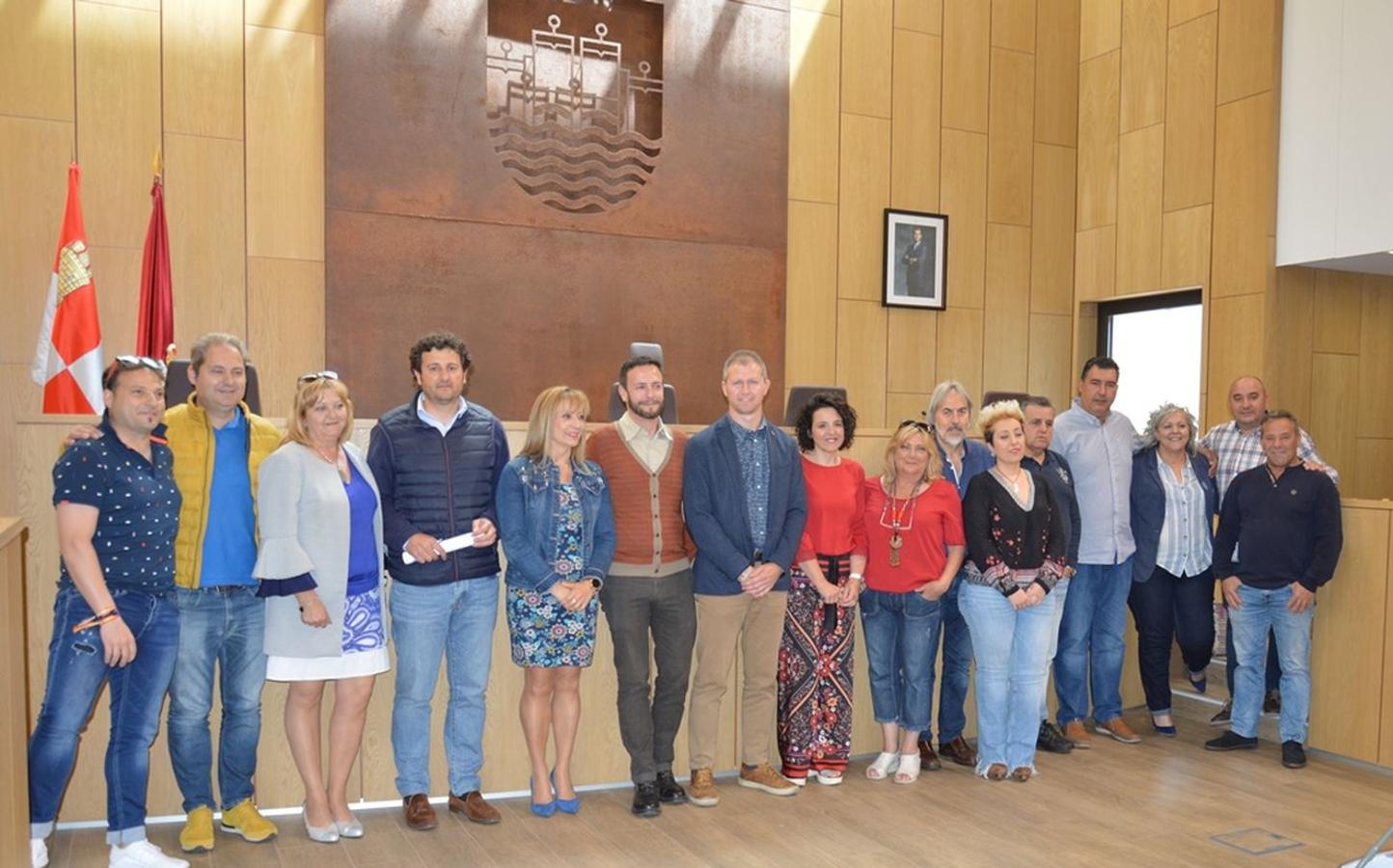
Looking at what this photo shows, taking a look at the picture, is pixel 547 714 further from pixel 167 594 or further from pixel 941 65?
pixel 941 65

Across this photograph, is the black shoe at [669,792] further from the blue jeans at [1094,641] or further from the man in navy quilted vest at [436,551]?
the blue jeans at [1094,641]

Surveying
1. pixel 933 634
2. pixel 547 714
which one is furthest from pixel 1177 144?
pixel 547 714

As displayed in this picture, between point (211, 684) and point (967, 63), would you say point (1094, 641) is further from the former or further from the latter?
point (967, 63)

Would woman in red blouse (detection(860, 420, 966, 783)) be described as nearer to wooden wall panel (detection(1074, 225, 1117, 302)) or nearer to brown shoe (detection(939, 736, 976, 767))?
brown shoe (detection(939, 736, 976, 767))

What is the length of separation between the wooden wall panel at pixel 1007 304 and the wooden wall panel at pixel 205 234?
5166mm

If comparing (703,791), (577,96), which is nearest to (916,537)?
(703,791)

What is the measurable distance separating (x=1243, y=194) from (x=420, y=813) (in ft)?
19.9

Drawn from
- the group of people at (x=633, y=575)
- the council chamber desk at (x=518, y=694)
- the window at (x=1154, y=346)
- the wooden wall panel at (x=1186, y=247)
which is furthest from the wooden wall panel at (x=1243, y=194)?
the council chamber desk at (x=518, y=694)

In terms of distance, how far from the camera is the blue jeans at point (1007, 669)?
14.3 ft

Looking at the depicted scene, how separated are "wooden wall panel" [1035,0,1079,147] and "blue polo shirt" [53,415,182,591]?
692cm

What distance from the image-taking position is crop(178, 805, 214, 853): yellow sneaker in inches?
137

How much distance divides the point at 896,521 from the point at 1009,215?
14.9ft

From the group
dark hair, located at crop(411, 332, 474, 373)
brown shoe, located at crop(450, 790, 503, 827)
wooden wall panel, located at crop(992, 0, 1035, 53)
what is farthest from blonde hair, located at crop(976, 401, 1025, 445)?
wooden wall panel, located at crop(992, 0, 1035, 53)

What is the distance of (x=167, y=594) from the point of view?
3.26m
